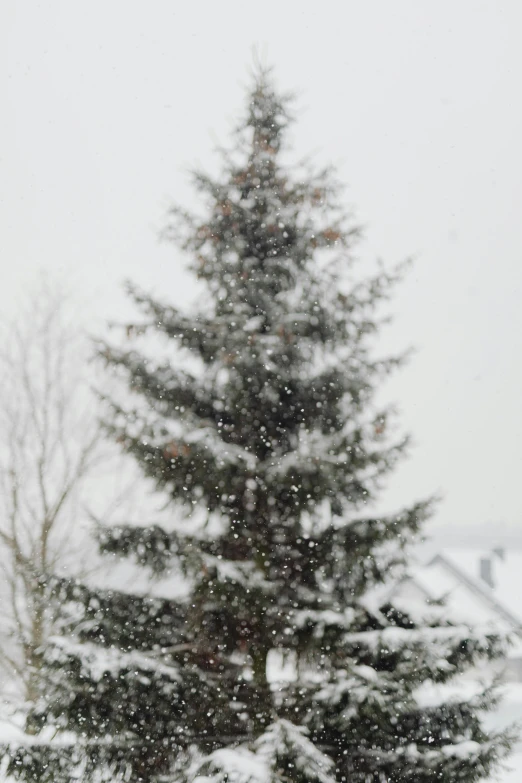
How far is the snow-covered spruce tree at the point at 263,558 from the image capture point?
372 cm

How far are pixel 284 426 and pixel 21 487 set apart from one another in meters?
5.40

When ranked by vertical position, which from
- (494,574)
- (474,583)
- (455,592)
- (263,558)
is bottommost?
(263,558)

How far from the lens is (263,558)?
4402 mm

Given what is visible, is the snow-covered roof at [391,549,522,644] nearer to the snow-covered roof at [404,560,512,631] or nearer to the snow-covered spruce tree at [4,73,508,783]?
the snow-covered roof at [404,560,512,631]

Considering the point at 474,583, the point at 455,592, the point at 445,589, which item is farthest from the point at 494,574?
the point at 445,589

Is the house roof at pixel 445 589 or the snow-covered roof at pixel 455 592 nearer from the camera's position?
the house roof at pixel 445 589

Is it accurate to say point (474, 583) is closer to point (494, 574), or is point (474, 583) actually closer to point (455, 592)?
point (455, 592)

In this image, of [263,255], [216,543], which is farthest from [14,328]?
[216,543]

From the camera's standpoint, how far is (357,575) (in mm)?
4316

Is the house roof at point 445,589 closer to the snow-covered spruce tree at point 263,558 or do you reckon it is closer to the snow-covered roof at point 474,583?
the snow-covered roof at point 474,583

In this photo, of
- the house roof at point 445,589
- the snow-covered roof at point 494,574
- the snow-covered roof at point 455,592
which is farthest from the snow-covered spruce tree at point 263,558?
the snow-covered roof at point 494,574

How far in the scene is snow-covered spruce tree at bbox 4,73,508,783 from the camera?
3.72m

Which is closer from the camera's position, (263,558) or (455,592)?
(263,558)

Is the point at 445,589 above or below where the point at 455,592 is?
below
